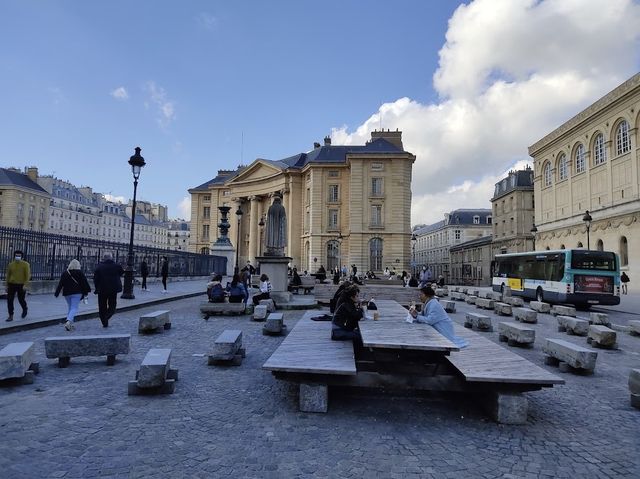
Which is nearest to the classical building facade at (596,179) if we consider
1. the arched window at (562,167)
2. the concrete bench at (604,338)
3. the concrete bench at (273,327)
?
the arched window at (562,167)

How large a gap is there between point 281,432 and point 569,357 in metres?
5.06

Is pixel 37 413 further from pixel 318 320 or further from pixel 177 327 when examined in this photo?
pixel 177 327

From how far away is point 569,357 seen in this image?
6613 millimetres

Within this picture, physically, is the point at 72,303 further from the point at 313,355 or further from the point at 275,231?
the point at 275,231

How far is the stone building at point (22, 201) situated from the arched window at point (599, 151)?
81.3 m

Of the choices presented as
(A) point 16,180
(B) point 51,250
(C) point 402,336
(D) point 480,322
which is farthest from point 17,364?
(A) point 16,180

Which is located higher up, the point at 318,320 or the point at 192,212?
the point at 192,212

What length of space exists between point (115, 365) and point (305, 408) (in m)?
3.50

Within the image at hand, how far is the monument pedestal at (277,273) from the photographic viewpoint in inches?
603

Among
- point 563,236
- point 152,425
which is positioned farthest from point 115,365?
point 563,236

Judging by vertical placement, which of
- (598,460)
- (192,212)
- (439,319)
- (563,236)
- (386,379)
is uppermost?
(192,212)

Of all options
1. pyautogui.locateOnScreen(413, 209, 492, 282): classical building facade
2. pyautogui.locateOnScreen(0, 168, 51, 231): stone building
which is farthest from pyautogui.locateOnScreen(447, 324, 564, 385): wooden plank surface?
pyautogui.locateOnScreen(0, 168, 51, 231): stone building

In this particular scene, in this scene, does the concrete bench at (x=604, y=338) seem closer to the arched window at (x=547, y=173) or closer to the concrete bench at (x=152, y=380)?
the concrete bench at (x=152, y=380)

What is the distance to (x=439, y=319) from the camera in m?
5.73
